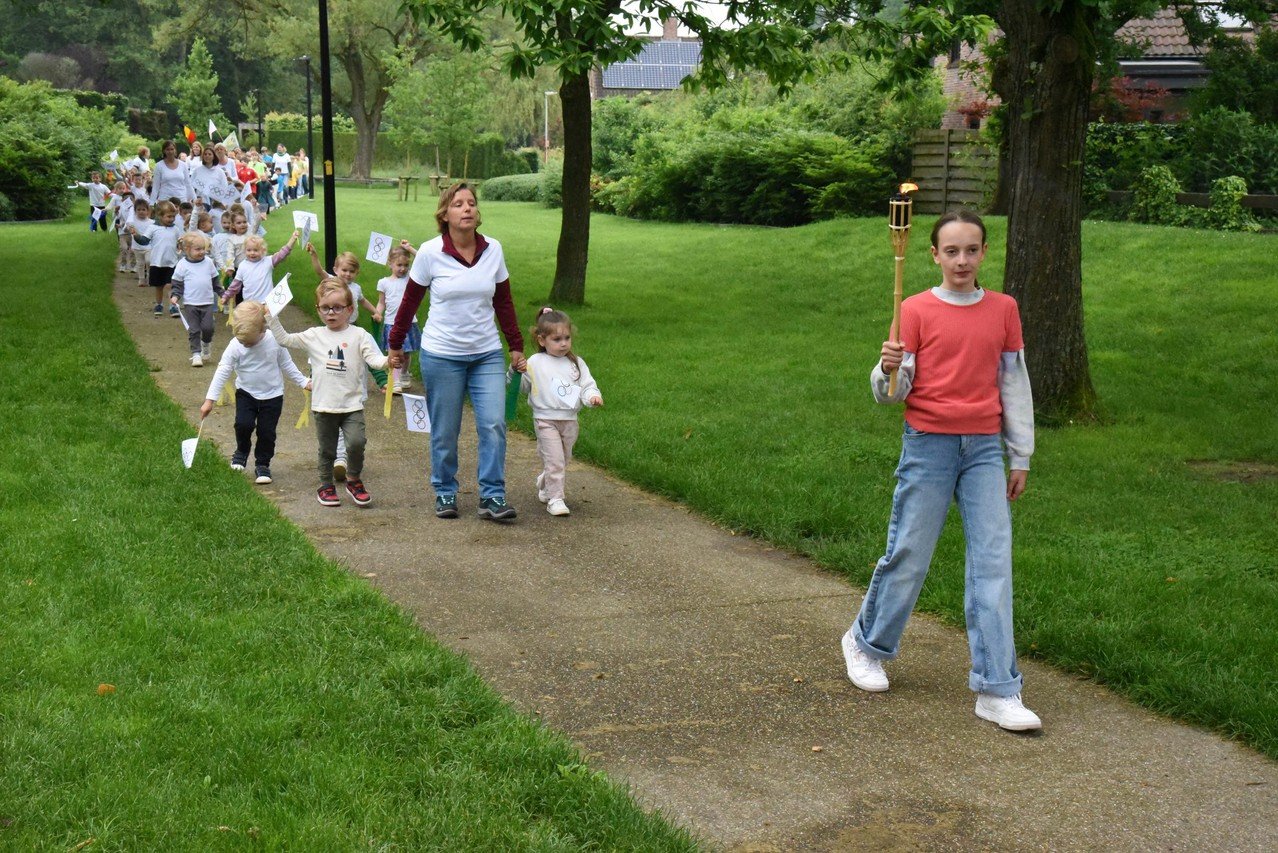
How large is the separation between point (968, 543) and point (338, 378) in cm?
453

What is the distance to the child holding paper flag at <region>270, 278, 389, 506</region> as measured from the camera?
28.0 ft

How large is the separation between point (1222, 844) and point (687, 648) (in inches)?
93.1

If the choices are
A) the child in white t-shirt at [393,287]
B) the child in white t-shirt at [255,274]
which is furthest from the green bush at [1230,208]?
the child in white t-shirt at [255,274]

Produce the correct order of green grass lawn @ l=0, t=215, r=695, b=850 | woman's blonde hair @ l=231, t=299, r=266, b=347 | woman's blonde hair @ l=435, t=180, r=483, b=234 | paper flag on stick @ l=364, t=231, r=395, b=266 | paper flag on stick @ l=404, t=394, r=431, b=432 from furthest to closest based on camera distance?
paper flag on stick @ l=364, t=231, r=395, b=266, woman's blonde hair @ l=231, t=299, r=266, b=347, paper flag on stick @ l=404, t=394, r=431, b=432, woman's blonde hair @ l=435, t=180, r=483, b=234, green grass lawn @ l=0, t=215, r=695, b=850

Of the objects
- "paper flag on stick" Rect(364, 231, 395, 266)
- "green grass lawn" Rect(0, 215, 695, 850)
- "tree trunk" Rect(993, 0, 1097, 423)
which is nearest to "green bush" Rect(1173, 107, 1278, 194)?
"tree trunk" Rect(993, 0, 1097, 423)

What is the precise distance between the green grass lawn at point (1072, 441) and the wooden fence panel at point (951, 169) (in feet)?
13.8

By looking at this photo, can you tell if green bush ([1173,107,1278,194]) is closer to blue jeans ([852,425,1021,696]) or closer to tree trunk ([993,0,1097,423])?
tree trunk ([993,0,1097,423])

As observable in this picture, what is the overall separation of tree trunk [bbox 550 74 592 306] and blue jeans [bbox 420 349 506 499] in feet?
32.6

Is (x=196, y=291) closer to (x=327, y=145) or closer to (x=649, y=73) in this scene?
(x=327, y=145)

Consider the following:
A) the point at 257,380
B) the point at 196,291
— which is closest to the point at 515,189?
the point at 196,291

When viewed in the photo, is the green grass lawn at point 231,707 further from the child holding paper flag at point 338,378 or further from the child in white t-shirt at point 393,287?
the child in white t-shirt at point 393,287

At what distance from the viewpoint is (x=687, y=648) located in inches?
235

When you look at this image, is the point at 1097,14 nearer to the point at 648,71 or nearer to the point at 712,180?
the point at 712,180

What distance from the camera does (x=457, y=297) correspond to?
8.08 meters
